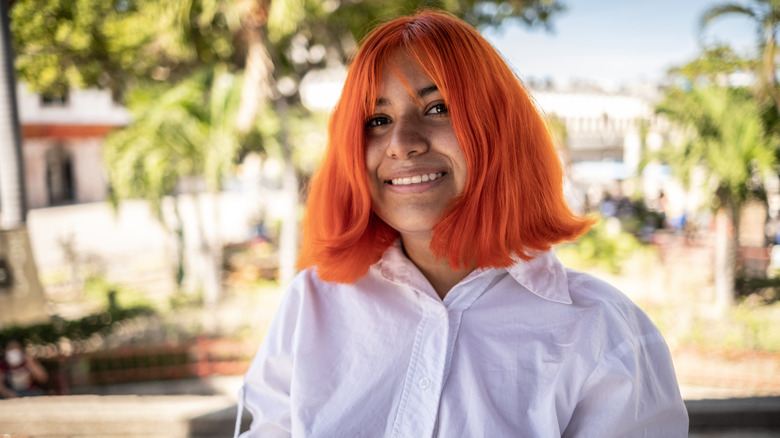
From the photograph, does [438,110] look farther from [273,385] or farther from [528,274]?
[273,385]

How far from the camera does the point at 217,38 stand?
10703 mm

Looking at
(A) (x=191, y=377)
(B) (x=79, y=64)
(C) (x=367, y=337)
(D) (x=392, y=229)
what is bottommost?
(A) (x=191, y=377)

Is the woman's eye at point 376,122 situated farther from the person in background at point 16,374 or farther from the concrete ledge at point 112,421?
the person in background at point 16,374

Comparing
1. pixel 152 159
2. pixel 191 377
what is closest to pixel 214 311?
pixel 191 377

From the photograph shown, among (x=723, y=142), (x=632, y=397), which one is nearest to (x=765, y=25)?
(x=723, y=142)

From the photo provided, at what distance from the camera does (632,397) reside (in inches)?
46.5

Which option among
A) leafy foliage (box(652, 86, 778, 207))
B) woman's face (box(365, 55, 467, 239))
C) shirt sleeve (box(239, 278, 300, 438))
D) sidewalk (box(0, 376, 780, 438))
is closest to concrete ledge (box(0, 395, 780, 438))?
sidewalk (box(0, 376, 780, 438))

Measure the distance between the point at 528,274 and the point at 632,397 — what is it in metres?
0.36

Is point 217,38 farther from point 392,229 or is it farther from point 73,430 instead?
point 392,229

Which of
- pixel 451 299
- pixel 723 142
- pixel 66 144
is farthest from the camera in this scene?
pixel 66 144

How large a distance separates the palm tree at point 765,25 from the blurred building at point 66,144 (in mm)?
22433

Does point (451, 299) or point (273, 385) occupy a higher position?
Result: point (451, 299)

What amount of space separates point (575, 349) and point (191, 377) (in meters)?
6.68

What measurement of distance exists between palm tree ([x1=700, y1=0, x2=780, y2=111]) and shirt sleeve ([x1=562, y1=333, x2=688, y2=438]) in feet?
25.3
